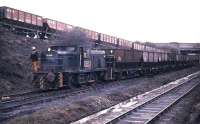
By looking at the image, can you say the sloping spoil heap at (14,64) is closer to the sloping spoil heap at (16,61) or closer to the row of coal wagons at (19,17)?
the sloping spoil heap at (16,61)

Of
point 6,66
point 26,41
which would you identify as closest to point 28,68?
point 6,66

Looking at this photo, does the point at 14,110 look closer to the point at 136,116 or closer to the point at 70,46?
the point at 136,116

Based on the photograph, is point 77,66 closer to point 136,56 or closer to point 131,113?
point 131,113

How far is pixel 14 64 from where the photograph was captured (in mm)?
25688

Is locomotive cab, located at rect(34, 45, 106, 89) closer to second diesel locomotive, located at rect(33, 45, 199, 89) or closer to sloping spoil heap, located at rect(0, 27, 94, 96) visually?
second diesel locomotive, located at rect(33, 45, 199, 89)

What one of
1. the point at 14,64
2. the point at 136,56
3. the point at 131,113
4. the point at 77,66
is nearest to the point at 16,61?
the point at 14,64

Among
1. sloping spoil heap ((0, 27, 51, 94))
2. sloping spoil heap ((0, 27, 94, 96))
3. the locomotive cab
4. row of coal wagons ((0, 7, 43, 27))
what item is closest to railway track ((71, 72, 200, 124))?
the locomotive cab

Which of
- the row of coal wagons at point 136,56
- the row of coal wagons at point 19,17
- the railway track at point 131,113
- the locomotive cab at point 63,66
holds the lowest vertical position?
the railway track at point 131,113

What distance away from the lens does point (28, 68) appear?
88.2 feet

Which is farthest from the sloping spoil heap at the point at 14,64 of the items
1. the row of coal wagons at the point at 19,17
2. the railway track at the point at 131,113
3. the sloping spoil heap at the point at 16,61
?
the railway track at the point at 131,113

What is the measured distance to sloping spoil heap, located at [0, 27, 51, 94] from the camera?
2243cm

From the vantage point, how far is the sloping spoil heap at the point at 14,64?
2243 centimetres

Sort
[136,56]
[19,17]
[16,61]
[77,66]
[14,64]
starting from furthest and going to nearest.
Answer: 1. [19,17]
2. [136,56]
3. [16,61]
4. [14,64]
5. [77,66]

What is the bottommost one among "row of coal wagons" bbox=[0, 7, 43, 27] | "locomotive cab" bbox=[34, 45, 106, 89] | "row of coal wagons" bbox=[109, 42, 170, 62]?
"locomotive cab" bbox=[34, 45, 106, 89]
